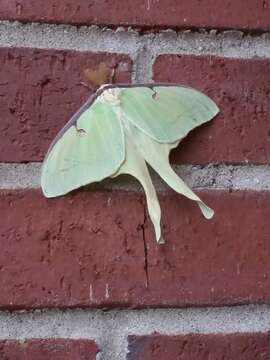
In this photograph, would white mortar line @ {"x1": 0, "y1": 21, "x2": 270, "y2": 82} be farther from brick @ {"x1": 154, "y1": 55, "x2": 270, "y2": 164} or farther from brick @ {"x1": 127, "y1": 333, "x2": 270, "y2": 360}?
brick @ {"x1": 127, "y1": 333, "x2": 270, "y2": 360}

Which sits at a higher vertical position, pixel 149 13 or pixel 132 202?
pixel 149 13

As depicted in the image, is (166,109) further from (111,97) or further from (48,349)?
(48,349)

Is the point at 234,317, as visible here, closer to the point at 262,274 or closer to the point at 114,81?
the point at 262,274

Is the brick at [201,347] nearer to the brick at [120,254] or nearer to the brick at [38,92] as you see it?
the brick at [120,254]

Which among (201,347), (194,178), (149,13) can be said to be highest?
(149,13)

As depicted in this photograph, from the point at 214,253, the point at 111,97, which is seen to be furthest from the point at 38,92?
Answer: the point at 214,253
